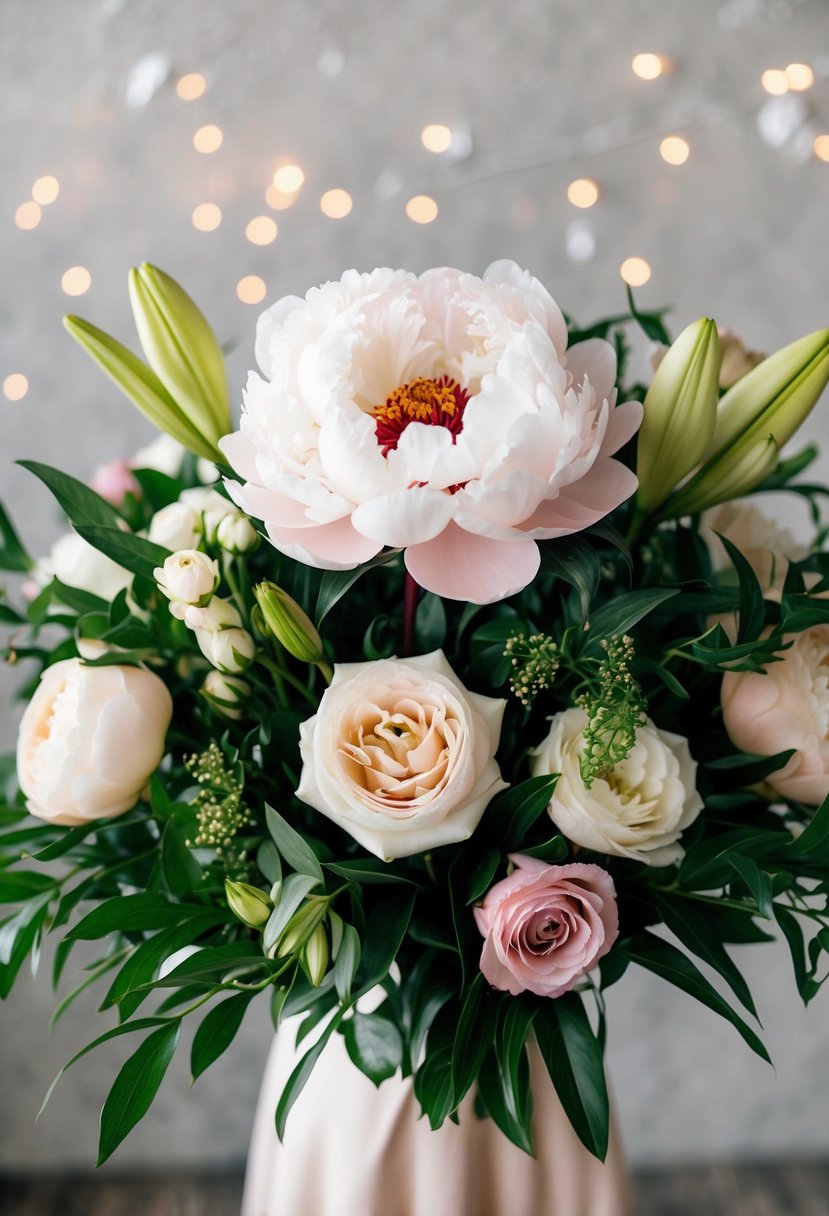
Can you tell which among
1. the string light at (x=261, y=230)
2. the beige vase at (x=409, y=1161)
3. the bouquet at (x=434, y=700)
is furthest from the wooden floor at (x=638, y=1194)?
the string light at (x=261, y=230)

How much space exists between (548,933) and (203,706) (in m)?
0.23

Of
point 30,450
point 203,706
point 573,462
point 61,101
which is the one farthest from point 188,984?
point 61,101

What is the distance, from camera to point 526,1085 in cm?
51

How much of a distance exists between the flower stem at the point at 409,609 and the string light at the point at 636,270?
2.30ft

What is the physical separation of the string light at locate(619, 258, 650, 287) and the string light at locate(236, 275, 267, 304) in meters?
0.41

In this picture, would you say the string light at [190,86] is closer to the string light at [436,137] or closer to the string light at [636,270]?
the string light at [436,137]

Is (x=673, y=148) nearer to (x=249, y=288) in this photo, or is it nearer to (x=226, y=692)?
(x=249, y=288)

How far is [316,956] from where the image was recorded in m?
0.46

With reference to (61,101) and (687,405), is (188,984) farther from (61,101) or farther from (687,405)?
(61,101)

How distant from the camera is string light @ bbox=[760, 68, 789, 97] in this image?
1.07 metres

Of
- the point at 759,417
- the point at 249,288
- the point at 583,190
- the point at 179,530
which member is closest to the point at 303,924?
the point at 179,530

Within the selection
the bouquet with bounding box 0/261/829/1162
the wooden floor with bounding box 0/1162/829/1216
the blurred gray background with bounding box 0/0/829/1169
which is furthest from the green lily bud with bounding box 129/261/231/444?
the wooden floor with bounding box 0/1162/829/1216

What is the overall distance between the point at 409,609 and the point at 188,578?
0.40ft

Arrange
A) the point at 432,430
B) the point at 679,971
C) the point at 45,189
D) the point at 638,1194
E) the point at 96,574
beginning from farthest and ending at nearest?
the point at 638,1194 → the point at 45,189 → the point at 96,574 → the point at 679,971 → the point at 432,430
